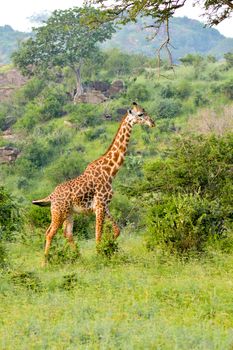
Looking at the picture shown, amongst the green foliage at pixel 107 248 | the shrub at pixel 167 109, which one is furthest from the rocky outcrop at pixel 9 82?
the green foliage at pixel 107 248

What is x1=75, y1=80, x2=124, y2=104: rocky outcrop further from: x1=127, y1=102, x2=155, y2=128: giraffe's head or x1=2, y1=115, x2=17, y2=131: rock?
x1=127, y1=102, x2=155, y2=128: giraffe's head

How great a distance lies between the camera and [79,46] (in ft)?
163

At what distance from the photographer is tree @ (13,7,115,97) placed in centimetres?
4972

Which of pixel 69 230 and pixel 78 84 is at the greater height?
pixel 69 230

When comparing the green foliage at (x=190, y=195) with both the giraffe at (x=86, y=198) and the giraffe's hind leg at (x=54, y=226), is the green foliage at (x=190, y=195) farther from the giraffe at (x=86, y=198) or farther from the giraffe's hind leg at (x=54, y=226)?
the giraffe's hind leg at (x=54, y=226)

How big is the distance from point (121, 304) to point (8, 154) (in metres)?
35.6

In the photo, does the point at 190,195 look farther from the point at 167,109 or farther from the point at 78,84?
the point at 78,84

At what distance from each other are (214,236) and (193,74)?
147ft

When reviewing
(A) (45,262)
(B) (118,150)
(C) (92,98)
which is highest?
(B) (118,150)

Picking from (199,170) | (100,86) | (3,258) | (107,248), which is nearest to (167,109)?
(100,86)

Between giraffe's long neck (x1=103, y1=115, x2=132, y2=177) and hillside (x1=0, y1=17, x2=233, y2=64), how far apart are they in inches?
4970

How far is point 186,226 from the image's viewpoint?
9695 millimetres

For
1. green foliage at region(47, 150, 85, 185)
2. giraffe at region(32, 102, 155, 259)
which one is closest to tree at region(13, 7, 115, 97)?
green foliage at region(47, 150, 85, 185)

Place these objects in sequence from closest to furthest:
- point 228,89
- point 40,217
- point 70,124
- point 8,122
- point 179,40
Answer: point 40,217 < point 228,89 < point 70,124 < point 8,122 < point 179,40
